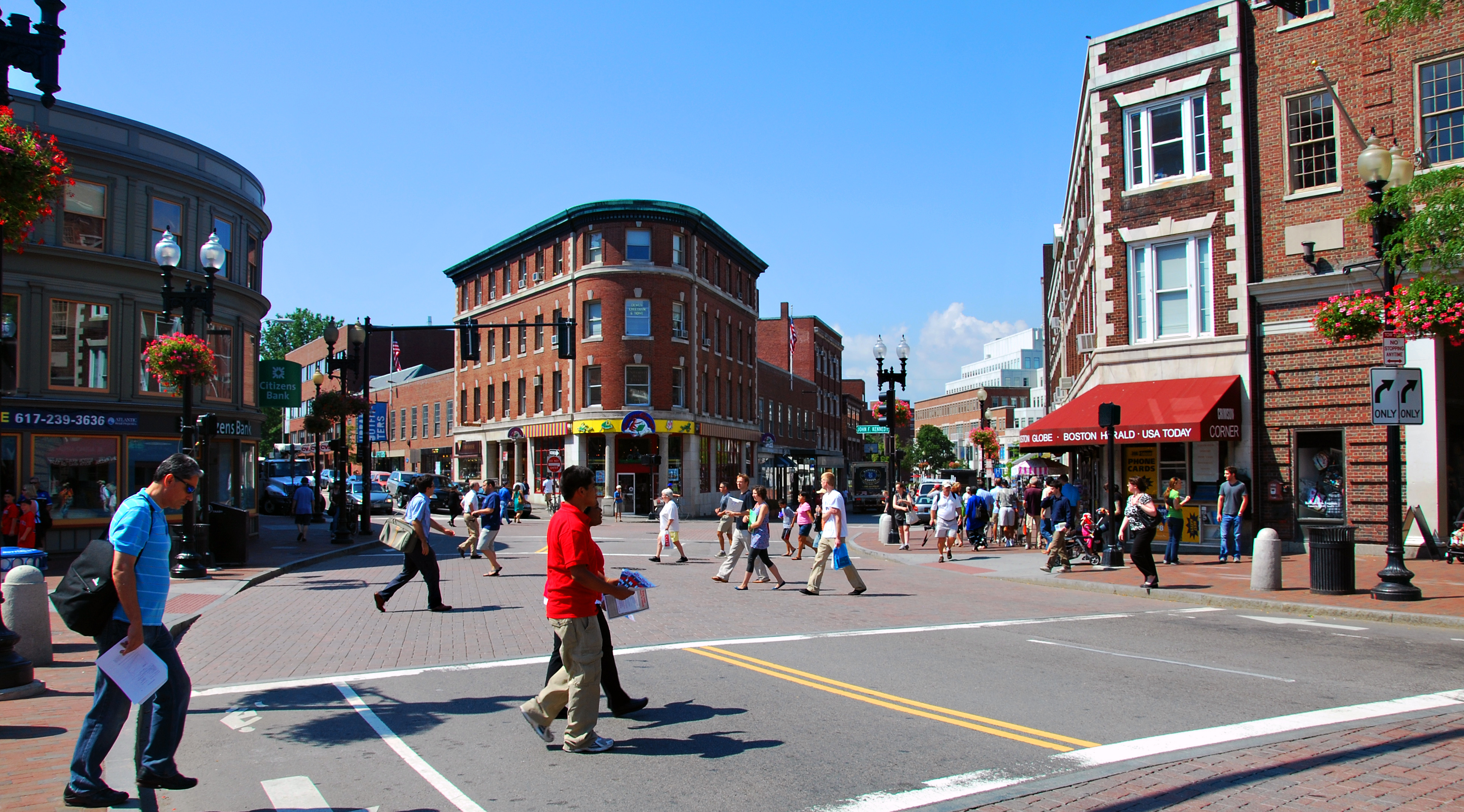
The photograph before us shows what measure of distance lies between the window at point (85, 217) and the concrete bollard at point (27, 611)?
Result: 1743 cm

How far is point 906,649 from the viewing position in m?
9.73

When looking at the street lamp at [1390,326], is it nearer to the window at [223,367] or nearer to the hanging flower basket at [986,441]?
the window at [223,367]

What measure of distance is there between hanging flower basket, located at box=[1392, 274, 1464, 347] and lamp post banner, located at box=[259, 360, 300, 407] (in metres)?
27.5

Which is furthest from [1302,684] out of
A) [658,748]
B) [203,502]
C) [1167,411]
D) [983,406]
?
[983,406]

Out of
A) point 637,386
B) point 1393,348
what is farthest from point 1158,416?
point 637,386

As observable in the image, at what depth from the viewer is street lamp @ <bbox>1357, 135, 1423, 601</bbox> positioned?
1255cm

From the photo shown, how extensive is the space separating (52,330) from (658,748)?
22927 mm

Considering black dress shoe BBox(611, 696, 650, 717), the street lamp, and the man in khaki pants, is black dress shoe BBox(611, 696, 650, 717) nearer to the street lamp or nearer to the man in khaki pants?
the man in khaki pants

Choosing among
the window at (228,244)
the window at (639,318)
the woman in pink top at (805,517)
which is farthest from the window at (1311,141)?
the window at (639,318)

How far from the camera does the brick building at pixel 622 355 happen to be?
45.6m

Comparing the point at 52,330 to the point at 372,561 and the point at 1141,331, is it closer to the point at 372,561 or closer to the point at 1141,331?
the point at 372,561

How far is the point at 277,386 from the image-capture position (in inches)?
1166

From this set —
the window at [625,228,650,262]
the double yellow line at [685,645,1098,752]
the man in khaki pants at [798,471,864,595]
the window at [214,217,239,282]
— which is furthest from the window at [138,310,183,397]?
the window at [625,228,650,262]

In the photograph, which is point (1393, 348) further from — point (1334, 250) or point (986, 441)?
point (986, 441)
